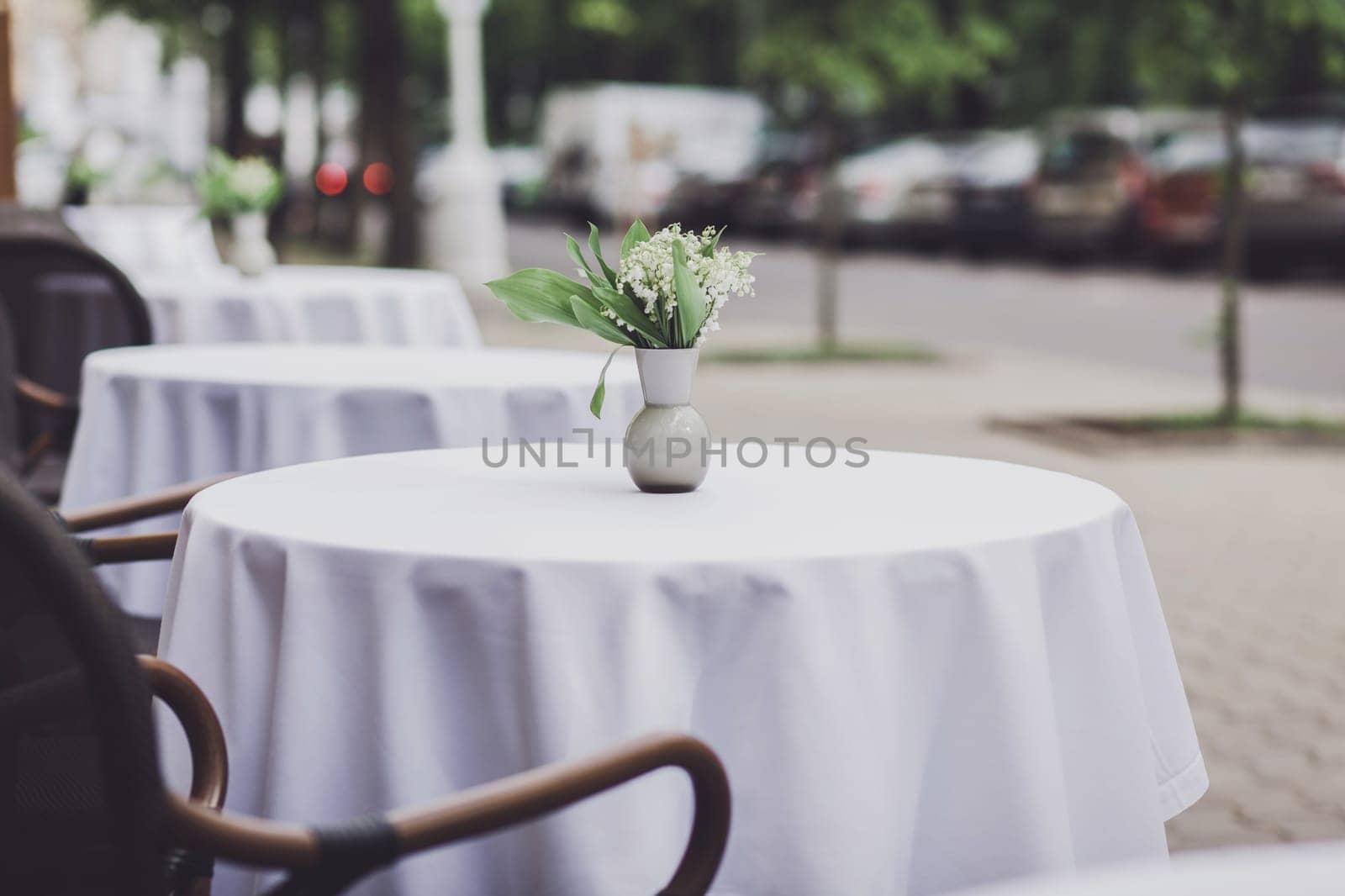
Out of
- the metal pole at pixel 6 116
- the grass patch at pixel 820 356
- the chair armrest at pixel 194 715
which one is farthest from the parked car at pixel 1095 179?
the chair armrest at pixel 194 715

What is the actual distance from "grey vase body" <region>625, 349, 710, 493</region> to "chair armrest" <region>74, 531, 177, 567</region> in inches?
36.7

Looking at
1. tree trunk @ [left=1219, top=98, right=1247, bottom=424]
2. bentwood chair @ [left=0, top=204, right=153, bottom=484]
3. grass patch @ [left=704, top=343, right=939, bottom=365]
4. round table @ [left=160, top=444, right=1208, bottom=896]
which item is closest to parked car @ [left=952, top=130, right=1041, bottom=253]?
grass patch @ [left=704, top=343, right=939, bottom=365]

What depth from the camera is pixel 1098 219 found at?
80.8 ft

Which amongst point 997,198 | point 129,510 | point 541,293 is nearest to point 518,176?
point 997,198

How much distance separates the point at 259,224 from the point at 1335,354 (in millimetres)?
9284

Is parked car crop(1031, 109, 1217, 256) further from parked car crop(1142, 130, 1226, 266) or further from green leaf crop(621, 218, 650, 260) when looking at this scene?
green leaf crop(621, 218, 650, 260)

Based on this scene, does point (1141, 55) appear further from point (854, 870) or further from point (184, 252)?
point (854, 870)

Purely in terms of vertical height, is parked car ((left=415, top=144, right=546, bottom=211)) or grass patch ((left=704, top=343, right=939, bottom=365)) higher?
parked car ((left=415, top=144, right=546, bottom=211))

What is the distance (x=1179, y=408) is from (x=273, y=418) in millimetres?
7583

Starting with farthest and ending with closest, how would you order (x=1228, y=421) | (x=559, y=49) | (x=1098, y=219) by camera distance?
(x=559, y=49) → (x=1098, y=219) → (x=1228, y=421)

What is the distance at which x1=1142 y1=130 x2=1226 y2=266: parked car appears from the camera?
2277 centimetres

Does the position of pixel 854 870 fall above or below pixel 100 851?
below

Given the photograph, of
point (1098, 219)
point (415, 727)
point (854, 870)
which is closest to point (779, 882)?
point (854, 870)

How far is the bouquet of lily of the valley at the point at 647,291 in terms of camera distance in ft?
10.3
